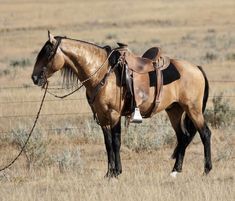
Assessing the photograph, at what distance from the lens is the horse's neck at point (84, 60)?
8.84m

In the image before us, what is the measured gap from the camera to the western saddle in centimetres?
899

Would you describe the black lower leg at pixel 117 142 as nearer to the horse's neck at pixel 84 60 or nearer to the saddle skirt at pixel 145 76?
the saddle skirt at pixel 145 76

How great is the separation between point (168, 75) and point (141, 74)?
17.4 inches

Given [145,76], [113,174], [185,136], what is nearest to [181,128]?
[185,136]

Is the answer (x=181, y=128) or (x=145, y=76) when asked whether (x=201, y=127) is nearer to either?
(x=181, y=128)

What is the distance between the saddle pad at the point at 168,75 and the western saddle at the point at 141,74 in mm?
27

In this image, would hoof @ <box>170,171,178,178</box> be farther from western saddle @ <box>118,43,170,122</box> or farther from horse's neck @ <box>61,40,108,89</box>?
horse's neck @ <box>61,40,108,89</box>

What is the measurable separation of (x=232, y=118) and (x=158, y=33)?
34.7 metres

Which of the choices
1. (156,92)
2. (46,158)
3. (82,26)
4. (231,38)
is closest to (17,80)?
(46,158)

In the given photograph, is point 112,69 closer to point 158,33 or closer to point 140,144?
point 140,144

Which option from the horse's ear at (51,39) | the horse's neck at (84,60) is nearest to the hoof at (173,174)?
the horse's neck at (84,60)

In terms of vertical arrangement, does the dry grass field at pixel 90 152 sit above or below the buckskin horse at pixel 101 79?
below

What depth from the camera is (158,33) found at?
4872cm

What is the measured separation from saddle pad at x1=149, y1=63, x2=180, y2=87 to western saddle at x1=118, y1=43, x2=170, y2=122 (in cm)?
3
